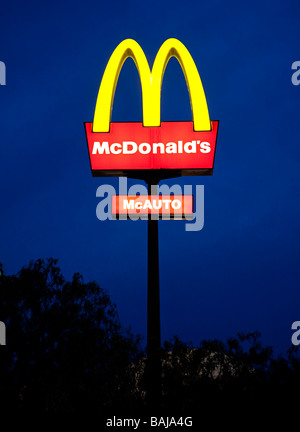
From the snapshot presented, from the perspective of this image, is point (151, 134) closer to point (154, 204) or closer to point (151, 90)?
point (151, 90)

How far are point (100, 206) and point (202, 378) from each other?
19.2 feet

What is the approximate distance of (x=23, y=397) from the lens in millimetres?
14375

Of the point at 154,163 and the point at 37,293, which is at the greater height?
the point at 154,163

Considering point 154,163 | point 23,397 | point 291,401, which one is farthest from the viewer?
point 154,163

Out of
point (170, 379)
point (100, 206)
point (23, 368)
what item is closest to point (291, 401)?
point (170, 379)

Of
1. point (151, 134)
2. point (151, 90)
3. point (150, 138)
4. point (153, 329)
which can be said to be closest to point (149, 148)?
point (150, 138)

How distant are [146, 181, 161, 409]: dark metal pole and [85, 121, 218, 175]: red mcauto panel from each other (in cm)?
86

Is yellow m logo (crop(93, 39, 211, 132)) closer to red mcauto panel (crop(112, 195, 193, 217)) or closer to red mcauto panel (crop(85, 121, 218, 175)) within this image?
red mcauto panel (crop(85, 121, 218, 175))

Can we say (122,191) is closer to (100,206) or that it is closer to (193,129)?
(100,206)

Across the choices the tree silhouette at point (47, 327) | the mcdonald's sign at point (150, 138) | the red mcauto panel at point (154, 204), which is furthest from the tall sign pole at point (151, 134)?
the tree silhouette at point (47, 327)

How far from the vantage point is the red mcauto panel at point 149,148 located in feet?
50.2

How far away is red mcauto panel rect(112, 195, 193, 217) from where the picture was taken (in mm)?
14523

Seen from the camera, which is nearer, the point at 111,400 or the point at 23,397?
the point at 111,400

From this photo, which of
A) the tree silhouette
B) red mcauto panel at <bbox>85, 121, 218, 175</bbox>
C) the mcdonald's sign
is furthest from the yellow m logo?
the tree silhouette
